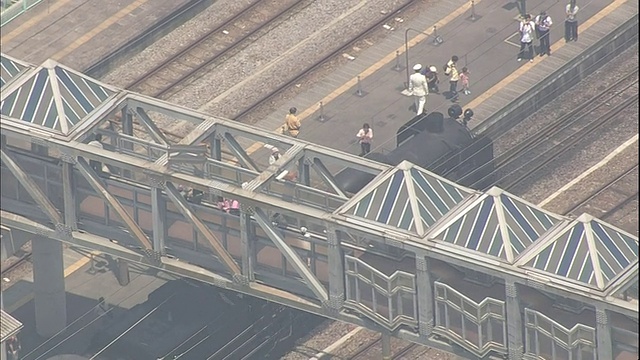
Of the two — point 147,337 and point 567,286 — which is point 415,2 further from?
point 567,286

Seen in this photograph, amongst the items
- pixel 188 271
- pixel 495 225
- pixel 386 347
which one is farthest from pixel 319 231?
pixel 386 347

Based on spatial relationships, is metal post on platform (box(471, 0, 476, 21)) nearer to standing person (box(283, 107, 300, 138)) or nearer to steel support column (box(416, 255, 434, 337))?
standing person (box(283, 107, 300, 138))

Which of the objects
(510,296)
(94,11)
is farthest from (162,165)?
(94,11)

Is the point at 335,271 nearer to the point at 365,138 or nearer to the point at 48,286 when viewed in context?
the point at 48,286

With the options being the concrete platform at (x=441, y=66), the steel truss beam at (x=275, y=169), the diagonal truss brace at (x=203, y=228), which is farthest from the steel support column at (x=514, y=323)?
the concrete platform at (x=441, y=66)

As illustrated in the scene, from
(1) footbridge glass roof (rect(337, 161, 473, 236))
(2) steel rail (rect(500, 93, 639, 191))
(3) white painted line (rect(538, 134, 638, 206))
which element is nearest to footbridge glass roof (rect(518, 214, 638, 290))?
(1) footbridge glass roof (rect(337, 161, 473, 236))
